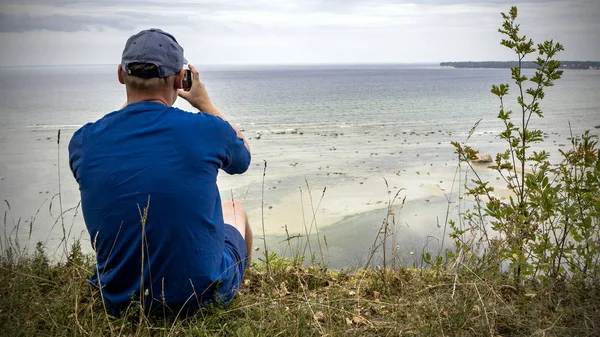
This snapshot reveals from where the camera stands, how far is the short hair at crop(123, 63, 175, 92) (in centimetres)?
289

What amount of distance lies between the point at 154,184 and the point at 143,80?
26.6 inches

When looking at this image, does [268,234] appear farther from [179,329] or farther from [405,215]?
[179,329]

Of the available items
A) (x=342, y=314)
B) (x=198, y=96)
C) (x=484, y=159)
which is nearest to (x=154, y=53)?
(x=198, y=96)

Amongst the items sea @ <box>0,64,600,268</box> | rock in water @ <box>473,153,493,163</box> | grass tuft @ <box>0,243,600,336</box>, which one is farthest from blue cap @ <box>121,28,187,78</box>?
rock in water @ <box>473,153,493,163</box>

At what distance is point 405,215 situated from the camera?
966cm

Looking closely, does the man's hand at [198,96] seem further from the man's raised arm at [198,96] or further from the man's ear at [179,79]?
the man's ear at [179,79]

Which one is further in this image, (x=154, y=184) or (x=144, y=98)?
(x=144, y=98)

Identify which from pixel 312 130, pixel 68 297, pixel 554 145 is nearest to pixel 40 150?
pixel 312 130

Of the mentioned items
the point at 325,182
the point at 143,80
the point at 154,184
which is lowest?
the point at 325,182

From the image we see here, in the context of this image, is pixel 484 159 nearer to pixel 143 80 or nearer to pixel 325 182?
pixel 325 182

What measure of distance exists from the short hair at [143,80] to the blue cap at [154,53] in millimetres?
20

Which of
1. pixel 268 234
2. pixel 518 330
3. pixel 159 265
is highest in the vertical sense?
pixel 159 265

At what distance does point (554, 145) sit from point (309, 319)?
17.8 metres

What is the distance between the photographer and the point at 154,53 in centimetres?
286
